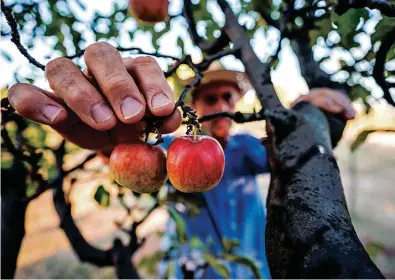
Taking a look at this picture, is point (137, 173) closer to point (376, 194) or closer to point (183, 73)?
point (183, 73)

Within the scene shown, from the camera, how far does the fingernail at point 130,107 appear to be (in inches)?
23.4

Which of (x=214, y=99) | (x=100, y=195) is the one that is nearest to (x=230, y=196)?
(x=214, y=99)

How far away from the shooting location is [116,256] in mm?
1810

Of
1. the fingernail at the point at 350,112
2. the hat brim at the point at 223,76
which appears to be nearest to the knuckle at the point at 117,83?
the fingernail at the point at 350,112

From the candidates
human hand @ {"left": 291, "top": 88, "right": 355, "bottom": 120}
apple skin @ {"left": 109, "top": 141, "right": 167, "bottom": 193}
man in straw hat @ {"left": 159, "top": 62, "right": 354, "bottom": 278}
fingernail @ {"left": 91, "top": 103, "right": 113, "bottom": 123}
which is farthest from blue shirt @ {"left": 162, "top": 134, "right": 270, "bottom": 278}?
fingernail @ {"left": 91, "top": 103, "right": 113, "bottom": 123}

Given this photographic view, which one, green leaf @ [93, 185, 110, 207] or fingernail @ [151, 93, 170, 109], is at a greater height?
fingernail @ [151, 93, 170, 109]

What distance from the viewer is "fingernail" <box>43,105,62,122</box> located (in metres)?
0.64

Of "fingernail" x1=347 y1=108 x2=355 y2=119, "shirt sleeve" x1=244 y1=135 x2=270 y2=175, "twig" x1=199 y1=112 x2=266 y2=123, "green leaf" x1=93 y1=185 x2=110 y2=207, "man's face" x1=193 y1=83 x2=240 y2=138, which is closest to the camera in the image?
"twig" x1=199 y1=112 x2=266 y2=123

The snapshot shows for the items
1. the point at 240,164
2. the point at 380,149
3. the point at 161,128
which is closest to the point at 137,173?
the point at 161,128

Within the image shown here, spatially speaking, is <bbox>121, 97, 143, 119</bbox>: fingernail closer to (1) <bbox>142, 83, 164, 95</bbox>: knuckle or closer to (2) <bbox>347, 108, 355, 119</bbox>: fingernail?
(1) <bbox>142, 83, 164, 95</bbox>: knuckle

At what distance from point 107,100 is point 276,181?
0.31 metres

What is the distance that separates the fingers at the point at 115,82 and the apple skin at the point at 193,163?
120 millimetres

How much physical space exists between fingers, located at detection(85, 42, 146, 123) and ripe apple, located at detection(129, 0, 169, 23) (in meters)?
0.70

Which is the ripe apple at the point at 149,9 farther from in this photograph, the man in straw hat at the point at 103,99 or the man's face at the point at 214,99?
the man's face at the point at 214,99
